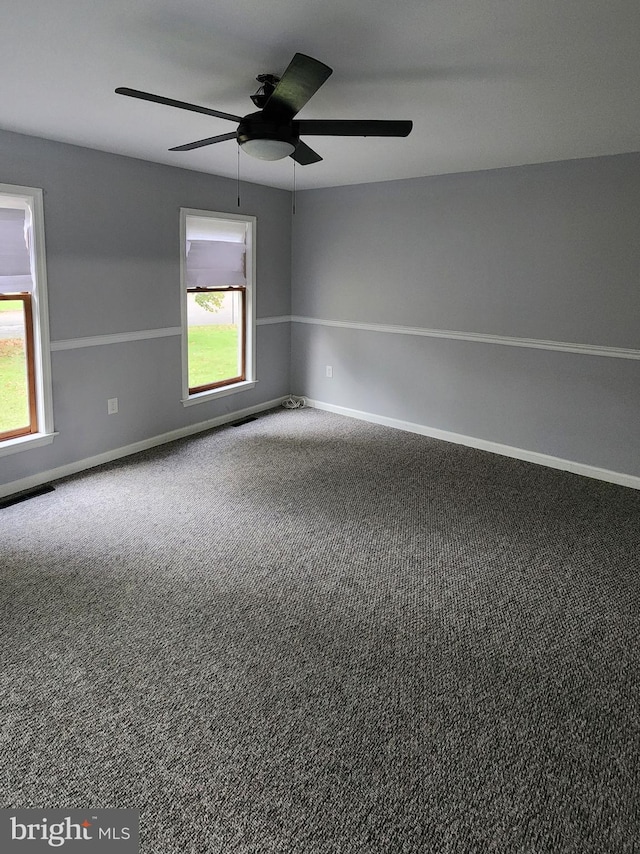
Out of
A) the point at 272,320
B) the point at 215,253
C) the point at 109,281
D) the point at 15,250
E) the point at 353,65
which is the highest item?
the point at 353,65

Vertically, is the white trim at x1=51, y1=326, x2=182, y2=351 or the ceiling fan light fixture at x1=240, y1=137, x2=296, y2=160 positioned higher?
the ceiling fan light fixture at x1=240, y1=137, x2=296, y2=160

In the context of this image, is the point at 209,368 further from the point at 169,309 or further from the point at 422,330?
the point at 422,330

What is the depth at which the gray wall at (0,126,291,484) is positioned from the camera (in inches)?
150

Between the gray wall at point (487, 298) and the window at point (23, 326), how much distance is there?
275cm

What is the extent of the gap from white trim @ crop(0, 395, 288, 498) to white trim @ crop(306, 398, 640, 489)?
76 centimetres

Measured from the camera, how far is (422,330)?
16.8ft

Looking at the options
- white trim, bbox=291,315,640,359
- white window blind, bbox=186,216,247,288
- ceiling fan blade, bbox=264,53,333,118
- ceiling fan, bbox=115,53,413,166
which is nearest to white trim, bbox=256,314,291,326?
white trim, bbox=291,315,640,359

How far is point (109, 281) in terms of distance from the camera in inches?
167

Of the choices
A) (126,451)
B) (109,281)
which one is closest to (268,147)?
(109,281)

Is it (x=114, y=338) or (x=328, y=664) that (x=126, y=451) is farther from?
(x=328, y=664)

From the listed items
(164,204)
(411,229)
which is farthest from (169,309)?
(411,229)

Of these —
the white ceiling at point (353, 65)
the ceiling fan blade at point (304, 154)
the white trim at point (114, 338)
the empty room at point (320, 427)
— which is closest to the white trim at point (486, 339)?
the empty room at point (320, 427)

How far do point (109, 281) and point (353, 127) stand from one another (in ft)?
8.11

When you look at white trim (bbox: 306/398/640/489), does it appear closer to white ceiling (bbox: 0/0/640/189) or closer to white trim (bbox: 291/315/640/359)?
white trim (bbox: 291/315/640/359)
